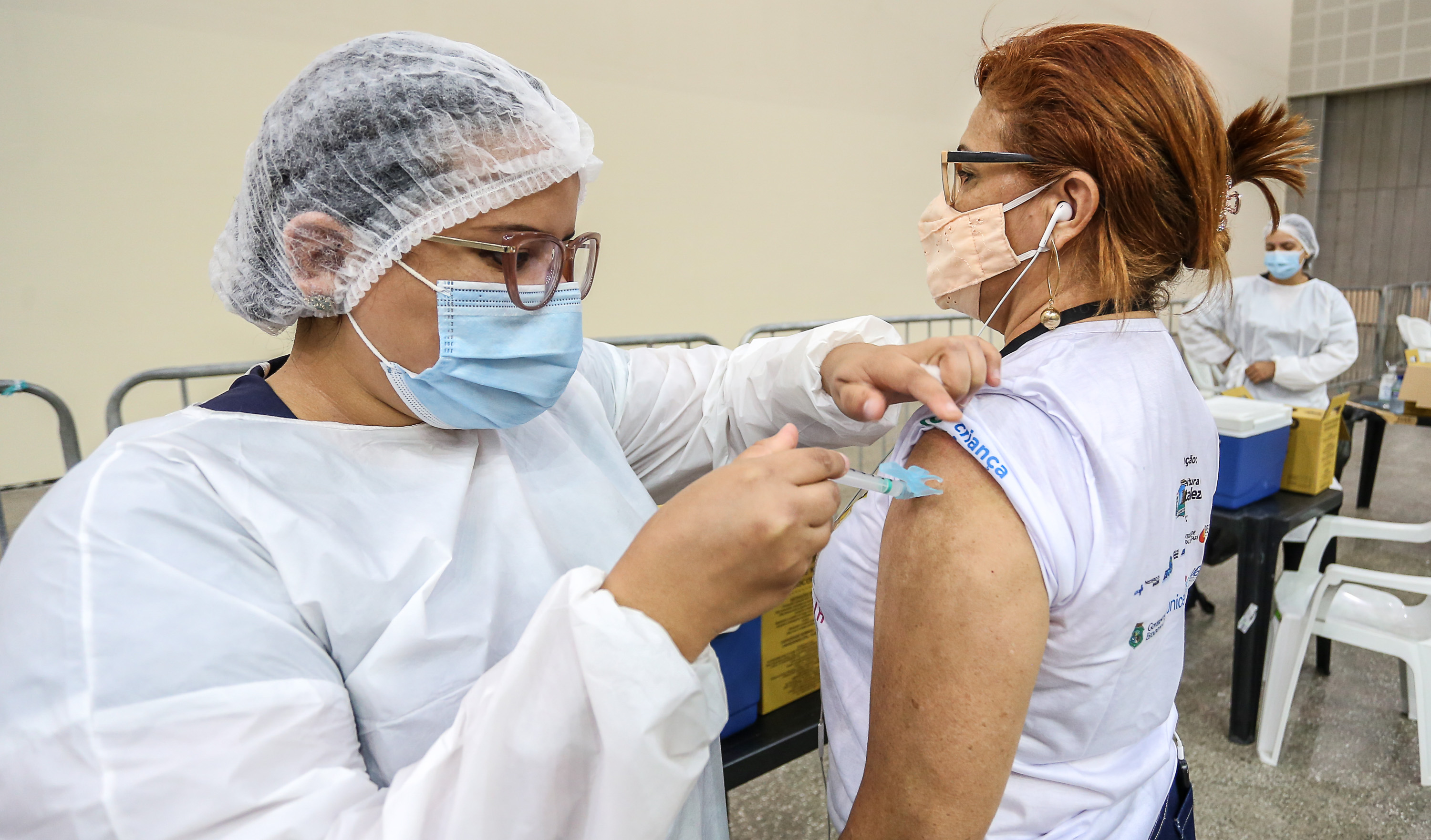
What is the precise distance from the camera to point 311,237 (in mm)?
908

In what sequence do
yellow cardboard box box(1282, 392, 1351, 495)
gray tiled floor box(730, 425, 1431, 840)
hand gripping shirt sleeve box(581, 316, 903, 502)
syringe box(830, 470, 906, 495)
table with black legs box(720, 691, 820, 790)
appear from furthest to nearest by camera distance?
1. yellow cardboard box box(1282, 392, 1351, 495)
2. gray tiled floor box(730, 425, 1431, 840)
3. table with black legs box(720, 691, 820, 790)
4. hand gripping shirt sleeve box(581, 316, 903, 502)
5. syringe box(830, 470, 906, 495)

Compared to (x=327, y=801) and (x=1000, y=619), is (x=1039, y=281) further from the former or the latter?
(x=327, y=801)

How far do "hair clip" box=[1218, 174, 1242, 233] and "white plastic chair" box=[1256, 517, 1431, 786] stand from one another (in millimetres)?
1910

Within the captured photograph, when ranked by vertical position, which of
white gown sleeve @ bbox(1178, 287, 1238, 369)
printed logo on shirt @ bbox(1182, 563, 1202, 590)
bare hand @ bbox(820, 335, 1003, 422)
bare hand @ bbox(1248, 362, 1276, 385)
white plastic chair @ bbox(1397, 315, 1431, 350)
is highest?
bare hand @ bbox(820, 335, 1003, 422)

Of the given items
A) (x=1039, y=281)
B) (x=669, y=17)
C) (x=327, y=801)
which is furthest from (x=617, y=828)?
(x=669, y=17)

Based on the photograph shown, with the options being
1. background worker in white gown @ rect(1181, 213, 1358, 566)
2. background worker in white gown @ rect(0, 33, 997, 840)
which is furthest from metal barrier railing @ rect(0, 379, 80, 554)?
background worker in white gown @ rect(1181, 213, 1358, 566)

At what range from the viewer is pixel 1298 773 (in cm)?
240

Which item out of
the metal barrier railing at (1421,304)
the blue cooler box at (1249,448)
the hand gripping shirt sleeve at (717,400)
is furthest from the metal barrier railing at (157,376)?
the metal barrier railing at (1421,304)

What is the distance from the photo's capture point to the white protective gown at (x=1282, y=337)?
4.19m

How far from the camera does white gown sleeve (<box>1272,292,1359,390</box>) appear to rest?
4164mm

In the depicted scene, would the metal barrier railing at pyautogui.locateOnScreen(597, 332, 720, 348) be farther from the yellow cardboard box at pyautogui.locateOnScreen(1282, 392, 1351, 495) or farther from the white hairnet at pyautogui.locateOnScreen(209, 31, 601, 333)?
the yellow cardboard box at pyautogui.locateOnScreen(1282, 392, 1351, 495)

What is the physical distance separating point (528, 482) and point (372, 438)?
0.72 feet

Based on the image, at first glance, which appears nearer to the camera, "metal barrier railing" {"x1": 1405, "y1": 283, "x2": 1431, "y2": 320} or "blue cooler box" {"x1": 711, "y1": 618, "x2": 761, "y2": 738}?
"blue cooler box" {"x1": 711, "y1": 618, "x2": 761, "y2": 738}

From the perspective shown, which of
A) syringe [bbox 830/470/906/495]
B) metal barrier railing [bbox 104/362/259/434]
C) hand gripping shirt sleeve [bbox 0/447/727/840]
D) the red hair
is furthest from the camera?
metal barrier railing [bbox 104/362/259/434]
